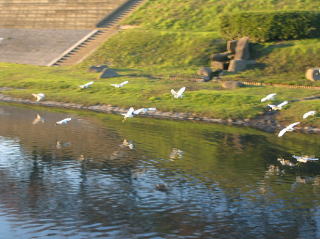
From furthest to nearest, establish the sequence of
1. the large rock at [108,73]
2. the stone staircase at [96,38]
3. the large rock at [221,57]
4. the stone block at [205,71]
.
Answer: the stone staircase at [96,38]
the large rock at [221,57]
the large rock at [108,73]
the stone block at [205,71]

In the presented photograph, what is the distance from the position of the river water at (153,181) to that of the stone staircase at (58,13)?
3074cm

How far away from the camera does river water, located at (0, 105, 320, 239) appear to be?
1769 cm

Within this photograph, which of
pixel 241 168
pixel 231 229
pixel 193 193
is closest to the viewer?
pixel 231 229

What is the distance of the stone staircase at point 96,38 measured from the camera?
175 ft

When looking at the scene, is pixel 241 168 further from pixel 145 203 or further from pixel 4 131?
pixel 4 131

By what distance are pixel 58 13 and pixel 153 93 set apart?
97.7 feet

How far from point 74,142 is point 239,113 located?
10.0 metres

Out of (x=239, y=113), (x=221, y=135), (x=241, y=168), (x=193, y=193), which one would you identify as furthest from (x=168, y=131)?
(x=193, y=193)

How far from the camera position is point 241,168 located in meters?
24.4

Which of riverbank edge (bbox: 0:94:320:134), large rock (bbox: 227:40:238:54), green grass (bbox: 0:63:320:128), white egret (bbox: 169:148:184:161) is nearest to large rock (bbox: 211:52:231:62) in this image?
large rock (bbox: 227:40:238:54)

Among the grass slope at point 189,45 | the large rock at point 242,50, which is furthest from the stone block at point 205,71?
the large rock at point 242,50

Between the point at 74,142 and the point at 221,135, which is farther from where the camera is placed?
the point at 221,135

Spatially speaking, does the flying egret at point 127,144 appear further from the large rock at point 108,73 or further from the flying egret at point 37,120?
the large rock at point 108,73

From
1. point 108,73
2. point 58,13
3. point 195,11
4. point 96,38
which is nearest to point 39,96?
point 108,73
